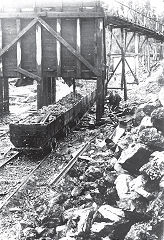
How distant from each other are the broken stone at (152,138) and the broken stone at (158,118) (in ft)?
0.40

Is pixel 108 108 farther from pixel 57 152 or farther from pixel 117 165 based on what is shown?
pixel 117 165

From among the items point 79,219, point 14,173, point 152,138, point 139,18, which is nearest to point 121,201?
point 79,219

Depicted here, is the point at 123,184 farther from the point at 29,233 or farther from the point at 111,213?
the point at 29,233

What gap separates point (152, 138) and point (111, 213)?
174 cm

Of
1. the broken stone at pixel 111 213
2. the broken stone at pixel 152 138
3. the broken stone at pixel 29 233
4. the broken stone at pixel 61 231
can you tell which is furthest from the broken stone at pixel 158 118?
the broken stone at pixel 29 233

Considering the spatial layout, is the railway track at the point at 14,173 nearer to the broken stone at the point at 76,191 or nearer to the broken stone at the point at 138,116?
the broken stone at the point at 76,191

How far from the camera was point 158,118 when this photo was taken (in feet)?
22.2

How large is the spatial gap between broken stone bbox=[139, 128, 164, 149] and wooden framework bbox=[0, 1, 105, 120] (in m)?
8.65

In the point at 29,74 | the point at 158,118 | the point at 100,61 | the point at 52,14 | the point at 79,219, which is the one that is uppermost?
the point at 52,14

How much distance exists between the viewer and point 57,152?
40.3ft

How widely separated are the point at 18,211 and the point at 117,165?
103 inches

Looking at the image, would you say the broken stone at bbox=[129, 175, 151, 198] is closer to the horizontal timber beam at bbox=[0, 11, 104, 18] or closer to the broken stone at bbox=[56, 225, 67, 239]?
the broken stone at bbox=[56, 225, 67, 239]

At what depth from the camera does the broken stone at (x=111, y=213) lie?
5.64 meters

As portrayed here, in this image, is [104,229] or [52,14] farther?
[52,14]
